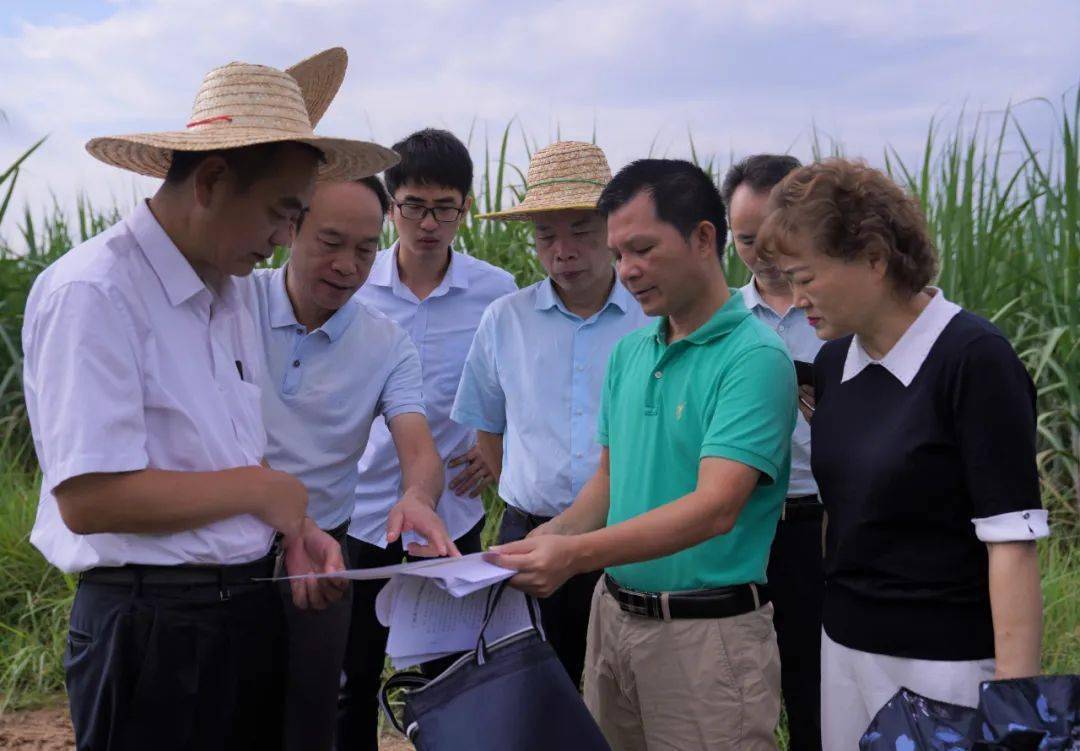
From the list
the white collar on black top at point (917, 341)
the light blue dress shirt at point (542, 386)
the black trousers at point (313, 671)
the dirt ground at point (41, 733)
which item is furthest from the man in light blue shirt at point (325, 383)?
the dirt ground at point (41, 733)

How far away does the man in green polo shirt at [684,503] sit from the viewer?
2.21 metres

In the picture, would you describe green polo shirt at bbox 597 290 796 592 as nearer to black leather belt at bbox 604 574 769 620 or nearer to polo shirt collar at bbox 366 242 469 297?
black leather belt at bbox 604 574 769 620

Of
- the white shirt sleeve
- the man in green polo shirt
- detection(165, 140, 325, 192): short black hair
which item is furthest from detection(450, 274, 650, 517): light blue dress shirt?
the white shirt sleeve

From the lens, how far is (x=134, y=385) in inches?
74.0

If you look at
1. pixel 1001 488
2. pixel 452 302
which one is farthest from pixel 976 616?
pixel 452 302

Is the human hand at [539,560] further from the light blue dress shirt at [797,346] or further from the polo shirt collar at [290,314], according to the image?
the light blue dress shirt at [797,346]

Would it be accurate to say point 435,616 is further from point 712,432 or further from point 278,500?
point 712,432

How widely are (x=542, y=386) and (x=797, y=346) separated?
0.70 m

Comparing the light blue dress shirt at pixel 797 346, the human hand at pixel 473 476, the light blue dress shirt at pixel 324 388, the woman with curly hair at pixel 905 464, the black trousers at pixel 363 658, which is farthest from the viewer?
the human hand at pixel 473 476

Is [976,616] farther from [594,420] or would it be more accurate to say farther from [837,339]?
[594,420]

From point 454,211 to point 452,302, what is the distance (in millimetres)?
282

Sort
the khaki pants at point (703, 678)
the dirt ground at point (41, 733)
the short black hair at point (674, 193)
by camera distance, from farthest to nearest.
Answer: the dirt ground at point (41, 733), the short black hair at point (674, 193), the khaki pants at point (703, 678)

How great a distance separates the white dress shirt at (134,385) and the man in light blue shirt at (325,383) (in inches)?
23.6

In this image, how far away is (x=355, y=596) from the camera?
343 cm
